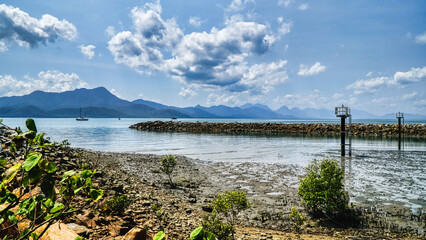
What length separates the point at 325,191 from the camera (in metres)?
9.22

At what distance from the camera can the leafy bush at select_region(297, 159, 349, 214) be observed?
30.0ft

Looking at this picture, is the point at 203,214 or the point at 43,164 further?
the point at 203,214

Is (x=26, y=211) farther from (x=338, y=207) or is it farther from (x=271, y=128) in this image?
(x=271, y=128)

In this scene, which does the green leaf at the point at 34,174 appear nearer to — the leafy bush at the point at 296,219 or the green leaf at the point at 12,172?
the green leaf at the point at 12,172

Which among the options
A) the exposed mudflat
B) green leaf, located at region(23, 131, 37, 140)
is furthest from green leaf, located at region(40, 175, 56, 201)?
the exposed mudflat

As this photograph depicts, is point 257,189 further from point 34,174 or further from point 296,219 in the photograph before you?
point 34,174

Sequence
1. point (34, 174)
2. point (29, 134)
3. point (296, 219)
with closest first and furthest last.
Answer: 1. point (34, 174)
2. point (29, 134)
3. point (296, 219)

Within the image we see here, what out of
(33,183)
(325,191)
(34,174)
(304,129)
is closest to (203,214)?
(325,191)

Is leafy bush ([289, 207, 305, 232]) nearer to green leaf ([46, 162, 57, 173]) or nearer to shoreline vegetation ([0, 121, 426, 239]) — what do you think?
shoreline vegetation ([0, 121, 426, 239])

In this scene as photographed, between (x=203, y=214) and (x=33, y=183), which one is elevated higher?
(x=33, y=183)

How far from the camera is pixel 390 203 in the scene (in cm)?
1119

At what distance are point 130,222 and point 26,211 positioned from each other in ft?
15.9

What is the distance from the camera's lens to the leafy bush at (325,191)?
914cm

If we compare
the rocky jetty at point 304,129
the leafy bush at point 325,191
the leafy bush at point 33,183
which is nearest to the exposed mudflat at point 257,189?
the leafy bush at point 325,191
